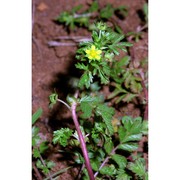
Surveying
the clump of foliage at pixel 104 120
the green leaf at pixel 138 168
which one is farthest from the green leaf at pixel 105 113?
the green leaf at pixel 138 168

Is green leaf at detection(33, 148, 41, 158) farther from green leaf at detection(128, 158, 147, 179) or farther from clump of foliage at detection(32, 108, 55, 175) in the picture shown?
green leaf at detection(128, 158, 147, 179)

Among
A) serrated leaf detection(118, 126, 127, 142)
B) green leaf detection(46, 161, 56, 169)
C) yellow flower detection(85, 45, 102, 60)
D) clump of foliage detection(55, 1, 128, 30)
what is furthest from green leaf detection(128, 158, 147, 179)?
clump of foliage detection(55, 1, 128, 30)

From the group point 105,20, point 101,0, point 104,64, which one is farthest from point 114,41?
point 101,0

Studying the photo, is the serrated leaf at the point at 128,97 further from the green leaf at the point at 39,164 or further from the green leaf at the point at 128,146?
the green leaf at the point at 39,164

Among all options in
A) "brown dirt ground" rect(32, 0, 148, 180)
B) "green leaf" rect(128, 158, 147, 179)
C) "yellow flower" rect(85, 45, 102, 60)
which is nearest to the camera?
"yellow flower" rect(85, 45, 102, 60)

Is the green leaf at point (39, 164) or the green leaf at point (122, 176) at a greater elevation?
the green leaf at point (39, 164)

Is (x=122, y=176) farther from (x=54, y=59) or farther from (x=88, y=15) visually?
(x=88, y=15)
